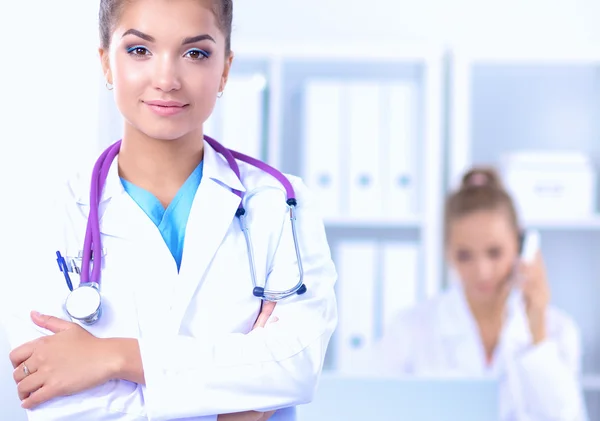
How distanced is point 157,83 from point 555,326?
7.50 feet

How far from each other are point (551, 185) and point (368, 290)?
2.55 ft

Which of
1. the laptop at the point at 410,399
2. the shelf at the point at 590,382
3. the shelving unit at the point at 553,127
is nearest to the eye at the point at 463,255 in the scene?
the shelving unit at the point at 553,127

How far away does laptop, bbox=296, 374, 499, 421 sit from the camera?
120cm

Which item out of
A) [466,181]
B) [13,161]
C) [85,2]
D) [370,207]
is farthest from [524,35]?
[13,161]

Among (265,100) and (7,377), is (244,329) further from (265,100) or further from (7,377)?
(265,100)

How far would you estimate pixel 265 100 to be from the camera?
283cm

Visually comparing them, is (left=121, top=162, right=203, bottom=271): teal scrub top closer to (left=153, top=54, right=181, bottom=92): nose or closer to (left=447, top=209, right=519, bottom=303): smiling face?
(left=153, top=54, right=181, bottom=92): nose

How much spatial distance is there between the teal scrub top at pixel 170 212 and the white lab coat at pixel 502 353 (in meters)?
1.77

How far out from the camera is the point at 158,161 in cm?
107

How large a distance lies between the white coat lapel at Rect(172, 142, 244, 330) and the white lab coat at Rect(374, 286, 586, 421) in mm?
1758

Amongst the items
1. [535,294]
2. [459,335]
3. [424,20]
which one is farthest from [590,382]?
[424,20]

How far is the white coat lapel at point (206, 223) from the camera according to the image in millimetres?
1018

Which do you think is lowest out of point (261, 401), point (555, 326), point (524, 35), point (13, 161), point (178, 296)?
point (555, 326)

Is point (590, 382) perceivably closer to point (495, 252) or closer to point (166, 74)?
point (495, 252)
